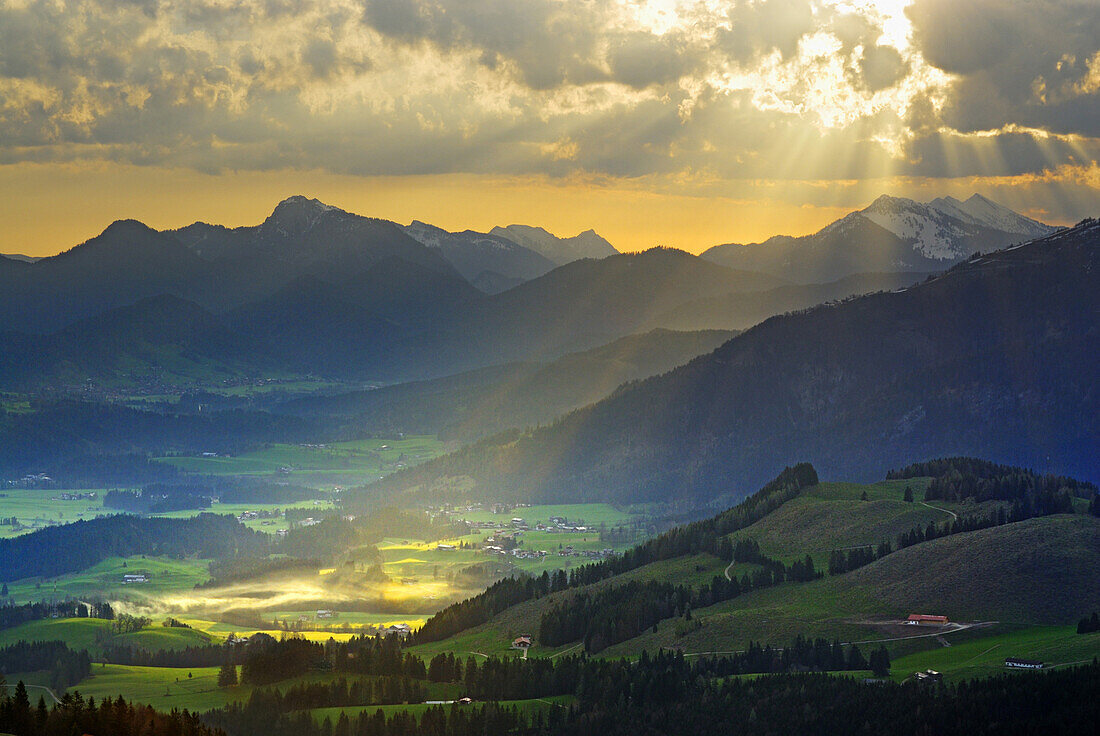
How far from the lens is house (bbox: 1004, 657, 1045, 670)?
564ft

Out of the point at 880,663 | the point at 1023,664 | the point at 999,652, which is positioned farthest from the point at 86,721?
the point at 999,652

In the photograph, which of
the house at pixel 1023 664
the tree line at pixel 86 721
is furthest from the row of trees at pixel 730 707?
the tree line at pixel 86 721

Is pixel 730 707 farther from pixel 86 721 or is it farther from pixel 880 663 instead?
pixel 86 721

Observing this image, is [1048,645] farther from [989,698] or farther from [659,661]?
[659,661]

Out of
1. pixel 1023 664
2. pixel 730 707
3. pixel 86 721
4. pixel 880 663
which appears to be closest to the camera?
pixel 86 721

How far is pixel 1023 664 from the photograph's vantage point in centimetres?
17325

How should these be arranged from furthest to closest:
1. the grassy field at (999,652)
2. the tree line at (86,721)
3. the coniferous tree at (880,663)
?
the coniferous tree at (880,663), the grassy field at (999,652), the tree line at (86,721)

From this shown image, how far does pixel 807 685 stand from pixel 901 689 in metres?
12.5

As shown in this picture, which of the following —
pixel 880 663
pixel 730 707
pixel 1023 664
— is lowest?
pixel 730 707

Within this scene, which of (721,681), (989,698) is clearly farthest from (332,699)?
(989,698)

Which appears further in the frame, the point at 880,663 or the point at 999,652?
the point at 999,652

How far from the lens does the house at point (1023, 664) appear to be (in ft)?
564

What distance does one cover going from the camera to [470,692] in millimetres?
195250

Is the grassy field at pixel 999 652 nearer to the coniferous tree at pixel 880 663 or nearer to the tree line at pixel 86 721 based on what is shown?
the coniferous tree at pixel 880 663
